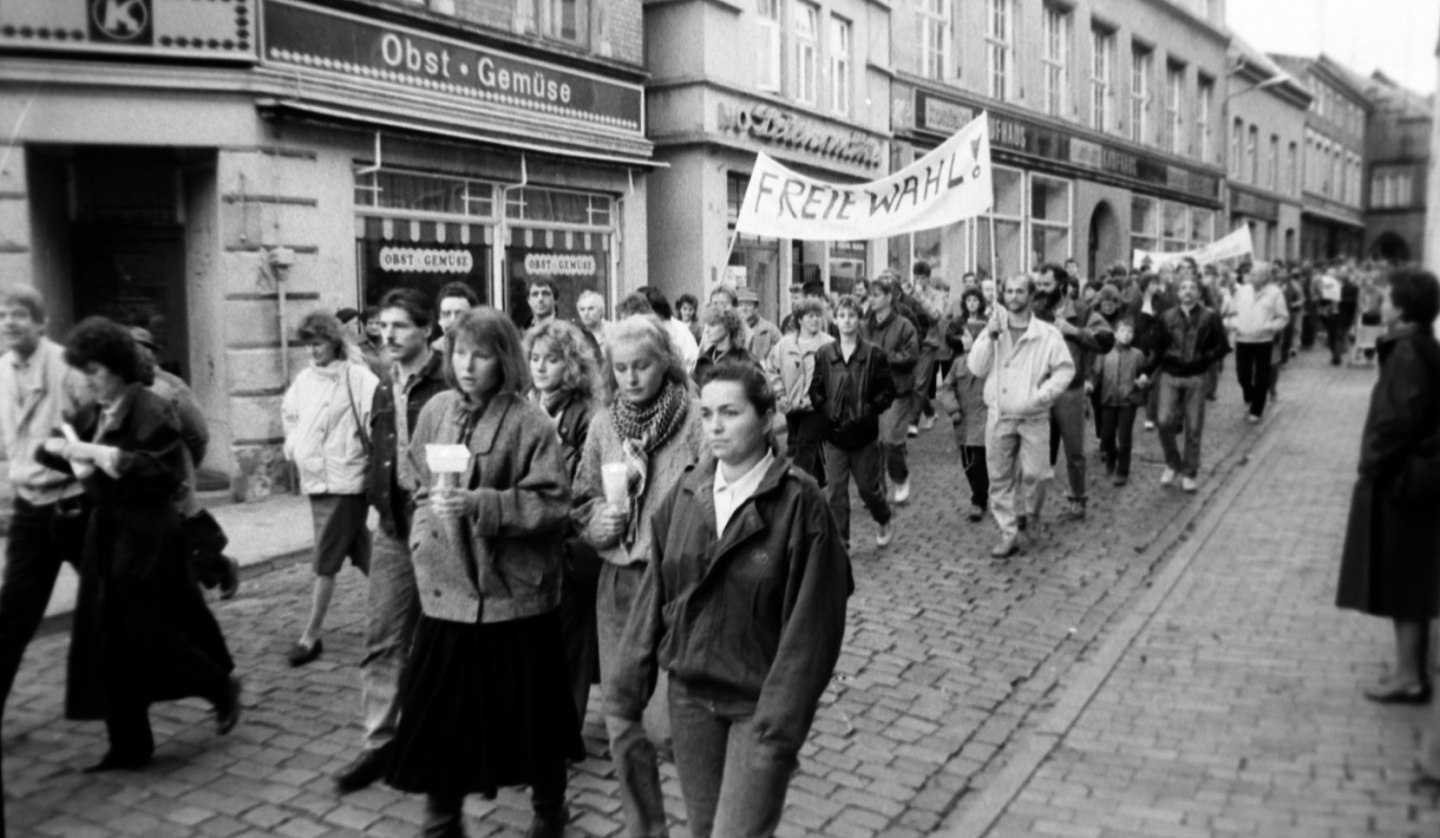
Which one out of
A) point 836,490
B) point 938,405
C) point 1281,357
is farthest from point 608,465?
point 938,405

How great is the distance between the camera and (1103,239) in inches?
1294

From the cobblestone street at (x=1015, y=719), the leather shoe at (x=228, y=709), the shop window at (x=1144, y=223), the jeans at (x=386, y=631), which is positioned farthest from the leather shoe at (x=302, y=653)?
the shop window at (x=1144, y=223)

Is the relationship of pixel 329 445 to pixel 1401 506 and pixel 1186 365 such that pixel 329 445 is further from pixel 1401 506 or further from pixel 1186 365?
pixel 1186 365

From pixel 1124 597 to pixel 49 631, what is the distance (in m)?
5.93

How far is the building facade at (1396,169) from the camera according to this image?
11.5 feet

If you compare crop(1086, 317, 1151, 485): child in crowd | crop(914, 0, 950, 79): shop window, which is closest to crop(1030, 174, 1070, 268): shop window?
crop(914, 0, 950, 79): shop window

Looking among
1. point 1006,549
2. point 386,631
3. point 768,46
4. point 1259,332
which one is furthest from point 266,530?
point 768,46

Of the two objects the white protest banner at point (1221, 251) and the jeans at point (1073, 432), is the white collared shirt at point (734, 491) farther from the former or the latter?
the white protest banner at point (1221, 251)

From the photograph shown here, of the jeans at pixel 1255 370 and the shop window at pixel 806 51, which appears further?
the shop window at pixel 806 51

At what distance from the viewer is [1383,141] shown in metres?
3.72

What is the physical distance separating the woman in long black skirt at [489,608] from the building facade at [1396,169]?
2.62m

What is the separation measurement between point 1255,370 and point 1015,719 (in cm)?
808

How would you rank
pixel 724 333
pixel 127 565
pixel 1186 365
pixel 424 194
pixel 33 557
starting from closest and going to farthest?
pixel 33 557 < pixel 127 565 < pixel 724 333 < pixel 1186 365 < pixel 424 194

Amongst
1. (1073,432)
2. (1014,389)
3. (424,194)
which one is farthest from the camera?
(424,194)
